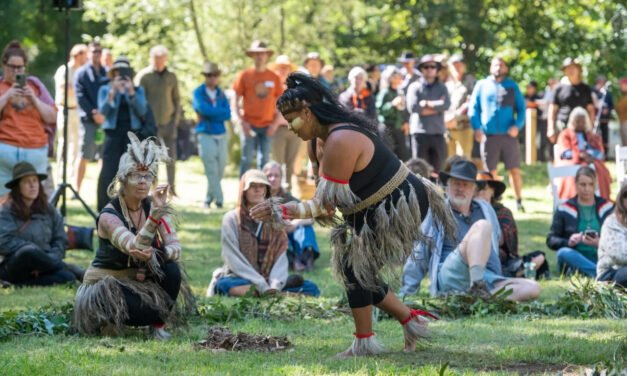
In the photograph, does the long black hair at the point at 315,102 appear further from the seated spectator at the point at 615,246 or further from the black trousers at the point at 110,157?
the black trousers at the point at 110,157

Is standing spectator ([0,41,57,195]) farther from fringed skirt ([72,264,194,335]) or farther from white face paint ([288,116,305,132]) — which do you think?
white face paint ([288,116,305,132])

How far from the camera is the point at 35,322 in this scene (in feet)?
25.0

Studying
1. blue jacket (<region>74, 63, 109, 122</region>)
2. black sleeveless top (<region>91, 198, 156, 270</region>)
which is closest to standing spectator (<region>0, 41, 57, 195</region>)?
blue jacket (<region>74, 63, 109, 122</region>)

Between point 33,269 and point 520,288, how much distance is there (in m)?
3.98

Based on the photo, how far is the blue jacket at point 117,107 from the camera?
515 inches

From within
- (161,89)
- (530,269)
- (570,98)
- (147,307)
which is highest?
(161,89)

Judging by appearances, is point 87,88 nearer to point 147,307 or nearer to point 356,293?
point 147,307

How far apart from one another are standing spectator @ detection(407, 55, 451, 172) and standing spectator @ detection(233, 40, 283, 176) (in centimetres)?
183

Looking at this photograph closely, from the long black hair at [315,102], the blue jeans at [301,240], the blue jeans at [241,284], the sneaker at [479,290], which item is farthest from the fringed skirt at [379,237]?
the blue jeans at [301,240]

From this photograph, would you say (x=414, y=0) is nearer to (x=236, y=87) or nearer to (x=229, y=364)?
(x=236, y=87)

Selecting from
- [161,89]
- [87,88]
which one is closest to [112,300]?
[87,88]

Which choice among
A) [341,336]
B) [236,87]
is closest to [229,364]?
[341,336]

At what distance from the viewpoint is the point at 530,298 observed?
927cm

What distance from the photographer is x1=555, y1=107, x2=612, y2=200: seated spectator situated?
1432 centimetres
